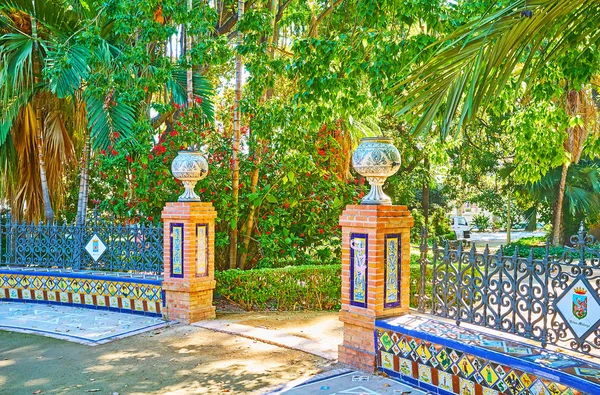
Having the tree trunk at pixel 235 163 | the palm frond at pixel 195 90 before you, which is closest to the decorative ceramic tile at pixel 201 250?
the tree trunk at pixel 235 163

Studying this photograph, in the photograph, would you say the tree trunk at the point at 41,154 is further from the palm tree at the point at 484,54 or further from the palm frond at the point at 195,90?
the palm tree at the point at 484,54

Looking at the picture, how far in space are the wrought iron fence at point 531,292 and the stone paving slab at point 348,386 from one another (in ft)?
2.80

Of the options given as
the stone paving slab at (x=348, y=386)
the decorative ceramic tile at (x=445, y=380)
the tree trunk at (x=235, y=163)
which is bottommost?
the stone paving slab at (x=348, y=386)

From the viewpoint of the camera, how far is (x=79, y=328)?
806cm

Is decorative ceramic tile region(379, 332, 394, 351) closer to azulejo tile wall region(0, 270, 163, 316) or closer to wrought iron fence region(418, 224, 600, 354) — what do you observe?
wrought iron fence region(418, 224, 600, 354)

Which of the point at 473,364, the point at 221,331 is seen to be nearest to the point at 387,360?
the point at 473,364

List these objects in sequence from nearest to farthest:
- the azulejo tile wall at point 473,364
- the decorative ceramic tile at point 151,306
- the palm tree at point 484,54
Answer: the palm tree at point 484,54, the azulejo tile wall at point 473,364, the decorative ceramic tile at point 151,306

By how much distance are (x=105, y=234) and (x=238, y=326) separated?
3.05m

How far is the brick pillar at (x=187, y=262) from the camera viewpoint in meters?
8.48

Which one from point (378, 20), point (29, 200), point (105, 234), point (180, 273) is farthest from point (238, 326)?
point (29, 200)

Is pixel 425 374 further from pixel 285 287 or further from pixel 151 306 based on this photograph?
pixel 151 306

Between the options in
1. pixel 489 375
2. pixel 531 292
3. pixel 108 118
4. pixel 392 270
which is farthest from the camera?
pixel 108 118

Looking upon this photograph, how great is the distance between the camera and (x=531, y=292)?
487cm

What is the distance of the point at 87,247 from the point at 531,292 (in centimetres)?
741
